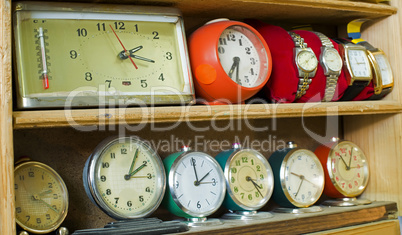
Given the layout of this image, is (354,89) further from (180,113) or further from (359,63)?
(180,113)

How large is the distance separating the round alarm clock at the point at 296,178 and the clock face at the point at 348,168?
10 cm

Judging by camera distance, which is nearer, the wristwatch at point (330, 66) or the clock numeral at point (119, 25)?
the clock numeral at point (119, 25)

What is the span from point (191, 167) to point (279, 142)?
2.00 feet

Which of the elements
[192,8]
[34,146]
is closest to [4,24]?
[34,146]

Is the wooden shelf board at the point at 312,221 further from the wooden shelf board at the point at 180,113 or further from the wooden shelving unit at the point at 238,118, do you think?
the wooden shelf board at the point at 180,113

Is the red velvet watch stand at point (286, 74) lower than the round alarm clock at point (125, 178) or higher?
higher

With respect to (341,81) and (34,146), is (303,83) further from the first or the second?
(34,146)

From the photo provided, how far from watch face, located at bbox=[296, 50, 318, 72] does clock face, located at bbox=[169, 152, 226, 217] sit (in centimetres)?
54

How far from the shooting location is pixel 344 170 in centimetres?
222

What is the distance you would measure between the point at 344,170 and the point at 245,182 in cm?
56

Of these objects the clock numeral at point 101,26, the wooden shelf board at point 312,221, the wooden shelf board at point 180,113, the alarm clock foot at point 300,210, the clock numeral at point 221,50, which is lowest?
the wooden shelf board at point 312,221

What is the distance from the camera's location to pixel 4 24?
1.42 meters

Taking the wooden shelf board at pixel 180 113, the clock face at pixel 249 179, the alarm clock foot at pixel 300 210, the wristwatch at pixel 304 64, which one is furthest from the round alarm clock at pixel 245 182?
the wristwatch at pixel 304 64

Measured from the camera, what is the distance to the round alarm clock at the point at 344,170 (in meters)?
2.17
